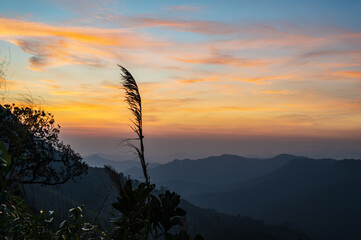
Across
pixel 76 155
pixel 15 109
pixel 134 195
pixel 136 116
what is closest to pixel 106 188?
pixel 134 195

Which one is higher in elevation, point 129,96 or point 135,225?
point 129,96

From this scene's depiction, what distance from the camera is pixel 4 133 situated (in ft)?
54.7

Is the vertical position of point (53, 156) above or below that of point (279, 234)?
above

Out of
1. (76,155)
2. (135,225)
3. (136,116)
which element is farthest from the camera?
(76,155)

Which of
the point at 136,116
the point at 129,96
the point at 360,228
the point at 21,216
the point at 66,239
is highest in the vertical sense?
the point at 129,96

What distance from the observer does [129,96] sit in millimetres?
4109

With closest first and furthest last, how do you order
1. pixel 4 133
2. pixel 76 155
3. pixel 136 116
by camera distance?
pixel 136 116 < pixel 4 133 < pixel 76 155

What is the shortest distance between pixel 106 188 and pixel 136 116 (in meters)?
3.19

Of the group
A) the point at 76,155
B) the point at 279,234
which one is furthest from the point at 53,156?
the point at 279,234

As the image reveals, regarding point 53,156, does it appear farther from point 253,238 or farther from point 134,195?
point 253,238

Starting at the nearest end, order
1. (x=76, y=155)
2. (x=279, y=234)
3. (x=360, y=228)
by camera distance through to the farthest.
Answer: (x=76, y=155)
(x=279, y=234)
(x=360, y=228)

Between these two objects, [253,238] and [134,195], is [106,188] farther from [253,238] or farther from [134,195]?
[253,238]

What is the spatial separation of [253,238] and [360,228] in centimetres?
10443

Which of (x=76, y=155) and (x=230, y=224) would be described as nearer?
(x=76, y=155)
